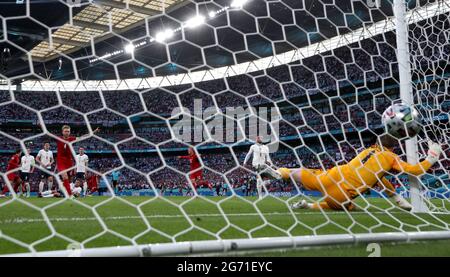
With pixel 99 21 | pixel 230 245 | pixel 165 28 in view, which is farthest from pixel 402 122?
pixel 99 21

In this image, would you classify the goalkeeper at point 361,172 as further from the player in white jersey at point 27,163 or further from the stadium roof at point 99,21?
the player in white jersey at point 27,163

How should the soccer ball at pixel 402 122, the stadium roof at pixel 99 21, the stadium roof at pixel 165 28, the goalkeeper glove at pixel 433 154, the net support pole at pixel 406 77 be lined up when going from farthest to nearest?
the net support pole at pixel 406 77 < the soccer ball at pixel 402 122 < the goalkeeper glove at pixel 433 154 < the stadium roof at pixel 99 21 < the stadium roof at pixel 165 28

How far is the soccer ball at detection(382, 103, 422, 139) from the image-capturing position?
11.8ft

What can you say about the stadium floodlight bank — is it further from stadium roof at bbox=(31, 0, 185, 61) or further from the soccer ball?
the soccer ball

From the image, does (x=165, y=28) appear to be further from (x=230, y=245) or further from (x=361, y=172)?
(x=230, y=245)

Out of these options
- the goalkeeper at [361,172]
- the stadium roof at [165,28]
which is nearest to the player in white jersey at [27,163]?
the stadium roof at [165,28]

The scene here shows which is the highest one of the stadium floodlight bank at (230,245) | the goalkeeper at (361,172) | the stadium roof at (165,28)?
the stadium roof at (165,28)

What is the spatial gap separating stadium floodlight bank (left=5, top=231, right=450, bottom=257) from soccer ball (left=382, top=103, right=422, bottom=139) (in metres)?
1.49

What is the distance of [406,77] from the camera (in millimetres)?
4180

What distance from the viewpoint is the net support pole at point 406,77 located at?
4168 mm

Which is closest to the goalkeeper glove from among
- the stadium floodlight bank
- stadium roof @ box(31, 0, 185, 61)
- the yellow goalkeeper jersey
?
the yellow goalkeeper jersey

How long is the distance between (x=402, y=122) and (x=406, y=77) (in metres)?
0.85

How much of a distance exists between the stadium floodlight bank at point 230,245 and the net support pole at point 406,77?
6.65ft

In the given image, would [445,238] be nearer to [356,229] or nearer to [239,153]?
[356,229]
